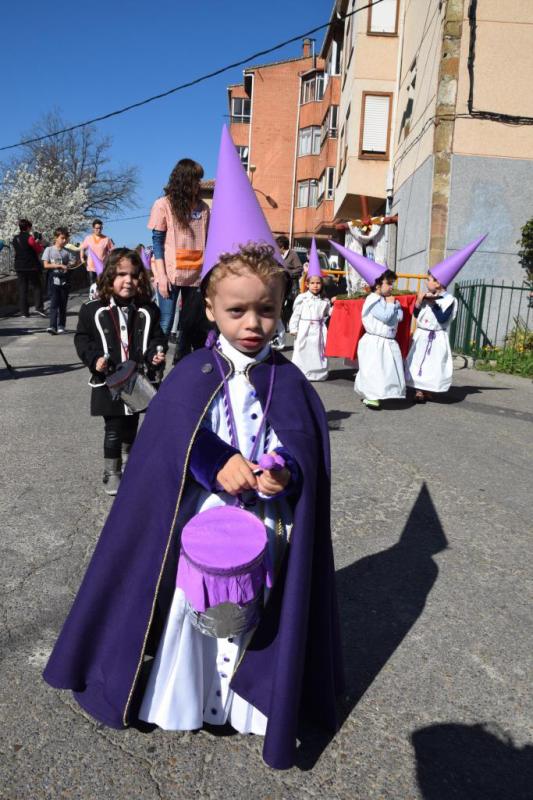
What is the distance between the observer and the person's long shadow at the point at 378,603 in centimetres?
251

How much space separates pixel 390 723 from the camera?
7.78ft

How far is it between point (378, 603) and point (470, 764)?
1029 millimetres

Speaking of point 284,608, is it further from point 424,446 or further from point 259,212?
point 424,446

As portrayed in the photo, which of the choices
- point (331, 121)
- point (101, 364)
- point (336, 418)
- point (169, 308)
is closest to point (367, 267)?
point (336, 418)

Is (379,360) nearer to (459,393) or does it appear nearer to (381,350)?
(381,350)

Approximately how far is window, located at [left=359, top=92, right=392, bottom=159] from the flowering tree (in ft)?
127

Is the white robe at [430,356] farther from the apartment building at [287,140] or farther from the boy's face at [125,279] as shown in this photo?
the apartment building at [287,140]

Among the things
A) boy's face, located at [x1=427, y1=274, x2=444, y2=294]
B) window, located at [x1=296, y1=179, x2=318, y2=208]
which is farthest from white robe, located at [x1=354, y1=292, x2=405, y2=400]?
window, located at [x1=296, y1=179, x2=318, y2=208]

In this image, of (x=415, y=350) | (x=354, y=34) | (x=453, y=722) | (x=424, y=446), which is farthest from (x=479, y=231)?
(x=453, y=722)

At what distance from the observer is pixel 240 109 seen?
4731 centimetres

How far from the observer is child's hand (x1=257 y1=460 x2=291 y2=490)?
6.20ft

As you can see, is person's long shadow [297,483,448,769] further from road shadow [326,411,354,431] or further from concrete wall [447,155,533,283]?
concrete wall [447,155,533,283]

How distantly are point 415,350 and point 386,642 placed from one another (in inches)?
242

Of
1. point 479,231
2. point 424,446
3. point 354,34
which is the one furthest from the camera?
point 354,34
